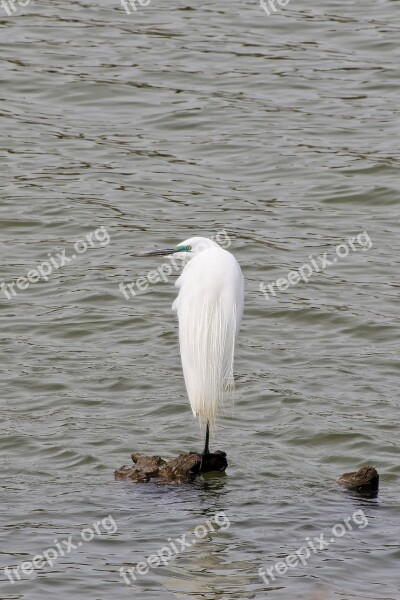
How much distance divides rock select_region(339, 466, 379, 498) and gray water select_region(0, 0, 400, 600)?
0.07 m

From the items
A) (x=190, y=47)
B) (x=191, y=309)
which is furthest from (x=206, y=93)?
(x=191, y=309)

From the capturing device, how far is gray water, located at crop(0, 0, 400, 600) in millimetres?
6848

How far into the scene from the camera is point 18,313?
433 inches

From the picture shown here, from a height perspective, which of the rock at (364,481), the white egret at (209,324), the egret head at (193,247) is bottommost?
the rock at (364,481)

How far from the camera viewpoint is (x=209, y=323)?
25.1 ft

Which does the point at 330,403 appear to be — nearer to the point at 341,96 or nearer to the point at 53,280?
the point at 53,280

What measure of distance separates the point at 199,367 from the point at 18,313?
3.62 m

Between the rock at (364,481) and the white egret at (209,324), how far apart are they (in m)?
0.88

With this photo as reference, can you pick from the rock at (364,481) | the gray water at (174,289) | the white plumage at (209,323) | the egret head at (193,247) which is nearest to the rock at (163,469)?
the gray water at (174,289)

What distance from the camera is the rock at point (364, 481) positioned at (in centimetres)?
734

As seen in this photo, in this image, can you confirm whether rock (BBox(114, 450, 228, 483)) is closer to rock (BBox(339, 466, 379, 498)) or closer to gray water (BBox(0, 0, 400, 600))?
gray water (BBox(0, 0, 400, 600))

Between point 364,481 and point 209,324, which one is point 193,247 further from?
point 364,481

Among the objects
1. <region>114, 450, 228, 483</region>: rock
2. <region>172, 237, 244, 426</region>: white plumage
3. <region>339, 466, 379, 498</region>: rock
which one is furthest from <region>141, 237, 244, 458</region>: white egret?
<region>339, 466, 379, 498</region>: rock

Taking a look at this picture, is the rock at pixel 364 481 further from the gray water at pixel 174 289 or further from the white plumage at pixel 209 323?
the white plumage at pixel 209 323
